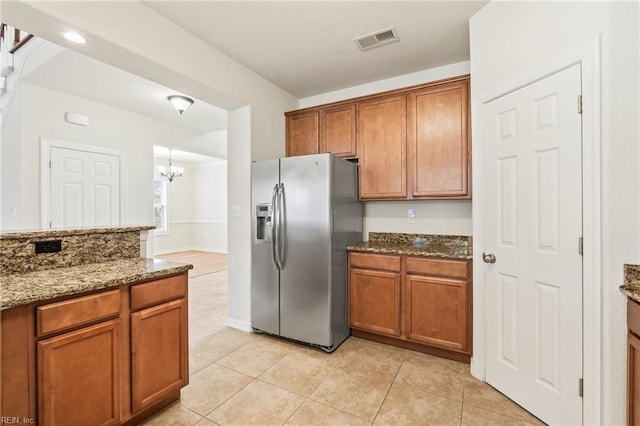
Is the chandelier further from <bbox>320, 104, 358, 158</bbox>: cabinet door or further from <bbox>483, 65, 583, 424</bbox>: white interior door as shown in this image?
<bbox>483, 65, 583, 424</bbox>: white interior door

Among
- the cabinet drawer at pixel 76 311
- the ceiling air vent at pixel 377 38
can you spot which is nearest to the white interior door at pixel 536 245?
the ceiling air vent at pixel 377 38

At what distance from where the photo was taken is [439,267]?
8.04ft

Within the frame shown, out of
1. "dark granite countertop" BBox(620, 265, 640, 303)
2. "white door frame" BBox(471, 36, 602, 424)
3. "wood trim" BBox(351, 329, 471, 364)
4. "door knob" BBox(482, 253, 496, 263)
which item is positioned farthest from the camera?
"wood trim" BBox(351, 329, 471, 364)

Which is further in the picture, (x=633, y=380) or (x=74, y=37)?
(x=74, y=37)

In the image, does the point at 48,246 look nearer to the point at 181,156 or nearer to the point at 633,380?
the point at 633,380

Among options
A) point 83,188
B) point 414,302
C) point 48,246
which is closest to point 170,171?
point 83,188

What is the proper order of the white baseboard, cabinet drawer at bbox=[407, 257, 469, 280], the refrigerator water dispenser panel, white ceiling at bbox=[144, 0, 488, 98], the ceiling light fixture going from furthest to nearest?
the ceiling light fixture
the white baseboard
the refrigerator water dispenser panel
cabinet drawer at bbox=[407, 257, 469, 280]
white ceiling at bbox=[144, 0, 488, 98]

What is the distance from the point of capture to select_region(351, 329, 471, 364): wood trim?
247 cm

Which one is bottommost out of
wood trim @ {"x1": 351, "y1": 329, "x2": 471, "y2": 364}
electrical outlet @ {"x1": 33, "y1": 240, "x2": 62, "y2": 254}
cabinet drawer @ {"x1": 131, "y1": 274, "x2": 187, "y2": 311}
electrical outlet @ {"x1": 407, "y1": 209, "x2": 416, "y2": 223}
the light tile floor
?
the light tile floor

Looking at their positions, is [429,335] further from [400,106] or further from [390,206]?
[400,106]

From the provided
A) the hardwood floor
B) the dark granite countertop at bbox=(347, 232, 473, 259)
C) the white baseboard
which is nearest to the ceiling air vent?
the dark granite countertop at bbox=(347, 232, 473, 259)

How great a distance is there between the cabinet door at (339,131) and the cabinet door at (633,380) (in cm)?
242

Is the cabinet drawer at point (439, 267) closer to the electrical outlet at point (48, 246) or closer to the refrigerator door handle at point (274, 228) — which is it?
the refrigerator door handle at point (274, 228)

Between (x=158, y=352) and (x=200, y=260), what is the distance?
5809mm
